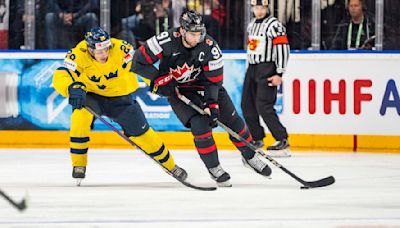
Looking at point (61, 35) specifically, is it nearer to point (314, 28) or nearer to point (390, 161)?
point (314, 28)

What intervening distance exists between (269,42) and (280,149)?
0.78 meters

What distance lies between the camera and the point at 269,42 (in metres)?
8.24

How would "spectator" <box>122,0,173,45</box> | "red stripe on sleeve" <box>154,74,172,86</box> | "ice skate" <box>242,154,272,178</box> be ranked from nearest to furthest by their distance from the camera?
1. "red stripe on sleeve" <box>154,74,172,86</box>
2. "ice skate" <box>242,154,272,178</box>
3. "spectator" <box>122,0,173,45</box>

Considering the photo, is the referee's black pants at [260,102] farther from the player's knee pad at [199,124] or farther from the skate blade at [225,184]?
the player's knee pad at [199,124]

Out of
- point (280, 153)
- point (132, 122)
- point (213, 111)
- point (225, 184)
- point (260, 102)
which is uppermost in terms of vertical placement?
point (213, 111)

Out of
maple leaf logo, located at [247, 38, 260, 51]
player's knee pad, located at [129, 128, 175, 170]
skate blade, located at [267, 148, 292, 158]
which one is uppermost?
maple leaf logo, located at [247, 38, 260, 51]

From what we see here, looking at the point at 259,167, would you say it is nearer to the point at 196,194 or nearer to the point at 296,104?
the point at 196,194

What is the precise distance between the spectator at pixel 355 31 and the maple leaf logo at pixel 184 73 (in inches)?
118

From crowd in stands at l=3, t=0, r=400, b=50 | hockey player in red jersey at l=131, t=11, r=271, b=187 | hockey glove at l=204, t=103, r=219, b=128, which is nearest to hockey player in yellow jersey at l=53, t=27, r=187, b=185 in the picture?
hockey player in red jersey at l=131, t=11, r=271, b=187

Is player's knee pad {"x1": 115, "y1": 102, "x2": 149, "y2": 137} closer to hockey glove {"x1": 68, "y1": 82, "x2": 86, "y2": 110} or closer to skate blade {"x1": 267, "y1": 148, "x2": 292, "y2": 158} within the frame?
hockey glove {"x1": 68, "y1": 82, "x2": 86, "y2": 110}

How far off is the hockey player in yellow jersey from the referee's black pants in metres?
1.95

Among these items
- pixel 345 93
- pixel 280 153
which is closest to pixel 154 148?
pixel 280 153

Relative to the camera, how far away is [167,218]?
16.3 feet

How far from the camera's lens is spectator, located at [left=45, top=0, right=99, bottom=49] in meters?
9.23
